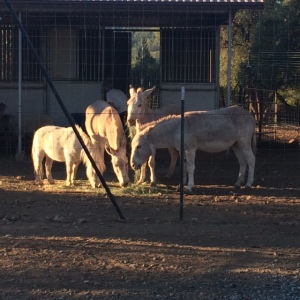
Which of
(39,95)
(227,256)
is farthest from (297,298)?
(39,95)

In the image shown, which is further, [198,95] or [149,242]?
[198,95]

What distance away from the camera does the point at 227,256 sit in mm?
7965

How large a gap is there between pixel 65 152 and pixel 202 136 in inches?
94.7

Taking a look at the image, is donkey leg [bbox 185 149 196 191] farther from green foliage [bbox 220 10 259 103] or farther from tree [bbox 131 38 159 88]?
green foliage [bbox 220 10 259 103]

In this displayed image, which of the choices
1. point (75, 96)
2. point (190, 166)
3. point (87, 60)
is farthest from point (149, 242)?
point (87, 60)

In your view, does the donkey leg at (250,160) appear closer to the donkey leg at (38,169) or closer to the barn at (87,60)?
the donkey leg at (38,169)

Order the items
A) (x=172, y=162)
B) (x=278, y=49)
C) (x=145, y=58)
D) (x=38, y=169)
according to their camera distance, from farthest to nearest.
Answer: (x=145, y=58) → (x=278, y=49) → (x=172, y=162) → (x=38, y=169)

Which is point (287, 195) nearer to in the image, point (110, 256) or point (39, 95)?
point (110, 256)

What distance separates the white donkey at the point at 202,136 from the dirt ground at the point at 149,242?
0.52 meters

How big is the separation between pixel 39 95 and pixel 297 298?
12665mm

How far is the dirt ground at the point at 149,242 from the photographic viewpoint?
6.77 meters

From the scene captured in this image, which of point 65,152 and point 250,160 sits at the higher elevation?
point 65,152

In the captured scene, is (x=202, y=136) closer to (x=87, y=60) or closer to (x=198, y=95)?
(x=198, y=95)

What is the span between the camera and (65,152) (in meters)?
12.9
